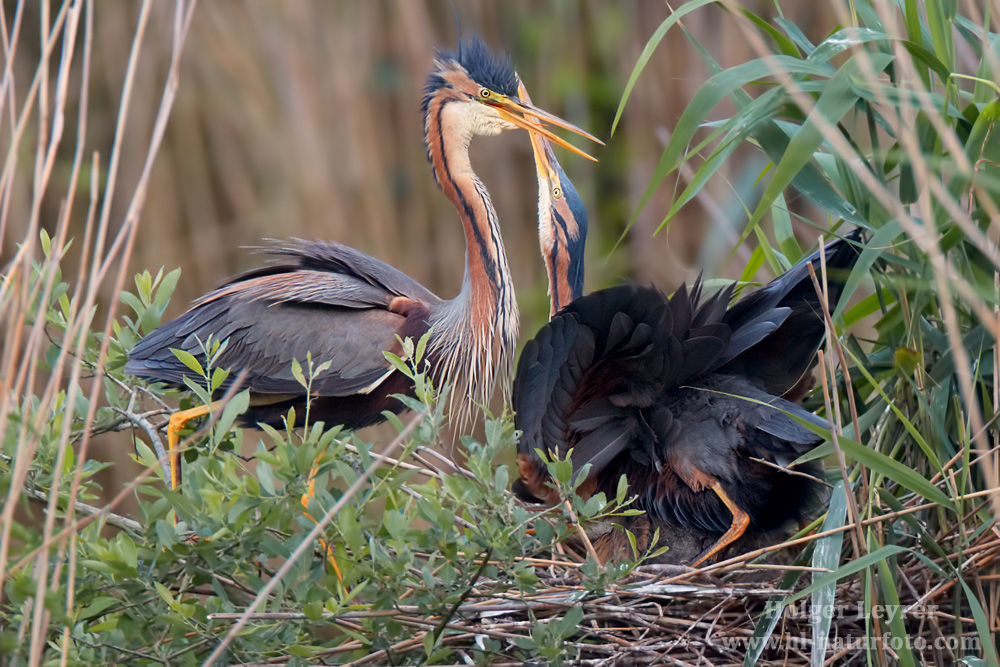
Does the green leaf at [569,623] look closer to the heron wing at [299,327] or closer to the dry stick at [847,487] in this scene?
the dry stick at [847,487]

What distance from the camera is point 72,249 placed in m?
3.59

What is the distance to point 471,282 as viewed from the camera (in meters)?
2.22

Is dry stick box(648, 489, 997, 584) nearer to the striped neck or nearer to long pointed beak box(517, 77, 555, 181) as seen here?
the striped neck

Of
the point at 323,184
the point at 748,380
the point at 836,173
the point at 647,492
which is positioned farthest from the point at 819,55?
the point at 323,184

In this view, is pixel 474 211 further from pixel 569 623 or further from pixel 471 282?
pixel 569 623

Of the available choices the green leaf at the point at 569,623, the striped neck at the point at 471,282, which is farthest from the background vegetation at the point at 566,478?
the striped neck at the point at 471,282

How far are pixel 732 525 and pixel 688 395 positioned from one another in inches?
8.9

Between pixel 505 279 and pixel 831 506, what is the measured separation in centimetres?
101

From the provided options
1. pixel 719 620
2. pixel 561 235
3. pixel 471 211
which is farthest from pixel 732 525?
pixel 471 211

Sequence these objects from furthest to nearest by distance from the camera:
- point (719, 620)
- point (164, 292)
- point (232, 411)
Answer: point (164, 292), point (719, 620), point (232, 411)

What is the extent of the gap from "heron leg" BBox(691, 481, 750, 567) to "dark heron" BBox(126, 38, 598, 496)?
70 centimetres

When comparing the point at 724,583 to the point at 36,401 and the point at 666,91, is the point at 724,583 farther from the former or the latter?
the point at 666,91

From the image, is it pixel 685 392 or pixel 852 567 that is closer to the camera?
pixel 852 567

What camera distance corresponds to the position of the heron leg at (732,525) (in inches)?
65.0
